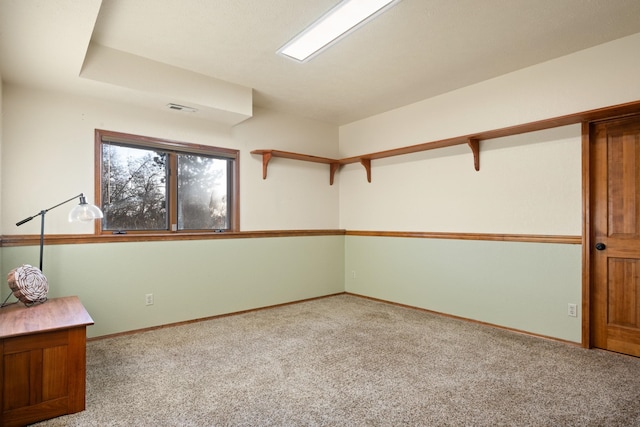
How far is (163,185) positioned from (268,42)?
1.93 m

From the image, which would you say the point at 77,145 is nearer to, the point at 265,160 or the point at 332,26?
the point at 265,160

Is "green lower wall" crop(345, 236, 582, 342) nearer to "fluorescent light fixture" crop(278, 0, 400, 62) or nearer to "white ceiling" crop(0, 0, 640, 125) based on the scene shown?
"white ceiling" crop(0, 0, 640, 125)

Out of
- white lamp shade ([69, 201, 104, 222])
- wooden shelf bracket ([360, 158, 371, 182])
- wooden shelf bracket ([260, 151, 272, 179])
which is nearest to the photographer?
white lamp shade ([69, 201, 104, 222])

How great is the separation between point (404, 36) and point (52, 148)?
320 centimetres

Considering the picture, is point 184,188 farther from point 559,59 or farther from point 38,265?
point 559,59

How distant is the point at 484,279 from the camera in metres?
3.65

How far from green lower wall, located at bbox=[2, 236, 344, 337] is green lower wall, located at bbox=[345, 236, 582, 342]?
0.94m

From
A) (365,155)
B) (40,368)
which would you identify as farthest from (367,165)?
(40,368)

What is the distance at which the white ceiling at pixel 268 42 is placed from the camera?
2293 millimetres

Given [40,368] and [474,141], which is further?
[474,141]

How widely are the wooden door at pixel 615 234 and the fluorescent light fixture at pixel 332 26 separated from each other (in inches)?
89.2

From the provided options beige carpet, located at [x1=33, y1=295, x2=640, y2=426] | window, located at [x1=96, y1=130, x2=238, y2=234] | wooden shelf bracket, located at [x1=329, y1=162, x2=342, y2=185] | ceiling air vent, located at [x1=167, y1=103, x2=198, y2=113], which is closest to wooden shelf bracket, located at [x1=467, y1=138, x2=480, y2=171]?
beige carpet, located at [x1=33, y1=295, x2=640, y2=426]

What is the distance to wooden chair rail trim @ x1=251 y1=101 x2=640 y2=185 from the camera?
2.75 metres

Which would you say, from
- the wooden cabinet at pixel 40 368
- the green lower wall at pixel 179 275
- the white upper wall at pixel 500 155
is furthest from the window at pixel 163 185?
the white upper wall at pixel 500 155
